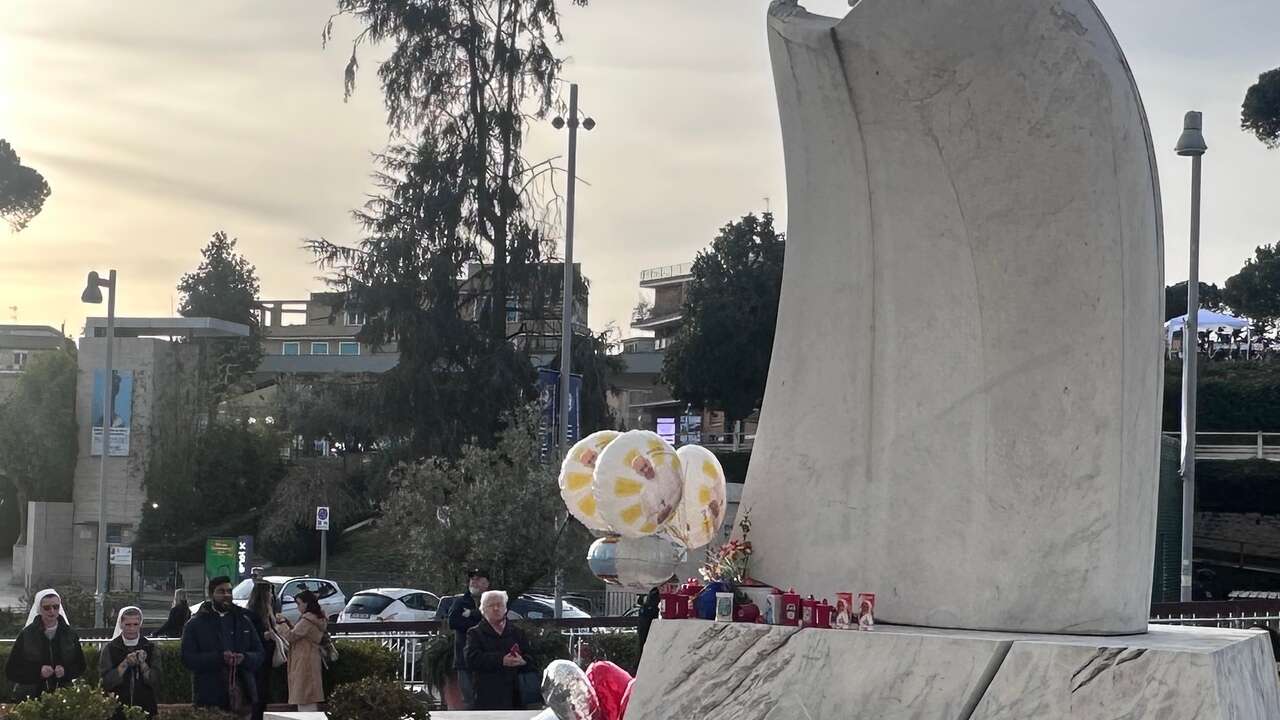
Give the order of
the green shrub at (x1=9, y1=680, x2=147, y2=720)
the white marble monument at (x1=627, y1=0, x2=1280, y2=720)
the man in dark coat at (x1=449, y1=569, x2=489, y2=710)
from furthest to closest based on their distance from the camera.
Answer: the man in dark coat at (x1=449, y1=569, x2=489, y2=710), the green shrub at (x1=9, y1=680, x2=147, y2=720), the white marble monument at (x1=627, y1=0, x2=1280, y2=720)

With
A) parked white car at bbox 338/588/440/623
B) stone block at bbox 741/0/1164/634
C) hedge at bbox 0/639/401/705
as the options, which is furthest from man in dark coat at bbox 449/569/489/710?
parked white car at bbox 338/588/440/623

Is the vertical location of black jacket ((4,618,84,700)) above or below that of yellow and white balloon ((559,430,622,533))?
below

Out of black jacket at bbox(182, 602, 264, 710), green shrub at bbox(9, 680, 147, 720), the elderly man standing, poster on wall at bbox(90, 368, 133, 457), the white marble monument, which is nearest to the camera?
the white marble monument

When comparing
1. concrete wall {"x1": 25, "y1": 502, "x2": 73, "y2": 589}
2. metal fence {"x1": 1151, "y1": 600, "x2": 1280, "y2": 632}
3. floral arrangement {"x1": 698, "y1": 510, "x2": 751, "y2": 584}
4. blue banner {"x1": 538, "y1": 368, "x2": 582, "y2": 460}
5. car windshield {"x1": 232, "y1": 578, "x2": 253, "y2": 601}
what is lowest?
concrete wall {"x1": 25, "y1": 502, "x2": 73, "y2": 589}

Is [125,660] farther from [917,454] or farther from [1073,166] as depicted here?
[1073,166]

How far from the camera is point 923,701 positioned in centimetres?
815

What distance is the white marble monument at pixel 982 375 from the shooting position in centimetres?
876

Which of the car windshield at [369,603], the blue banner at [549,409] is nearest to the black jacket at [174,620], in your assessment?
the blue banner at [549,409]

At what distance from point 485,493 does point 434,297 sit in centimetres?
1685

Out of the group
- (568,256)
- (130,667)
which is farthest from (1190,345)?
(130,667)

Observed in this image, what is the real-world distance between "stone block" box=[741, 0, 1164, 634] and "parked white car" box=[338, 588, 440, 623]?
17305 mm

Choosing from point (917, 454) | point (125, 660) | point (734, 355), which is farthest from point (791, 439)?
point (734, 355)

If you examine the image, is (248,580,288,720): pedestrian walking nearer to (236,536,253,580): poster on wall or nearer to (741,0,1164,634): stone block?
(741,0,1164,634): stone block

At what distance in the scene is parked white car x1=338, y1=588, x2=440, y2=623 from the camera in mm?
26025
